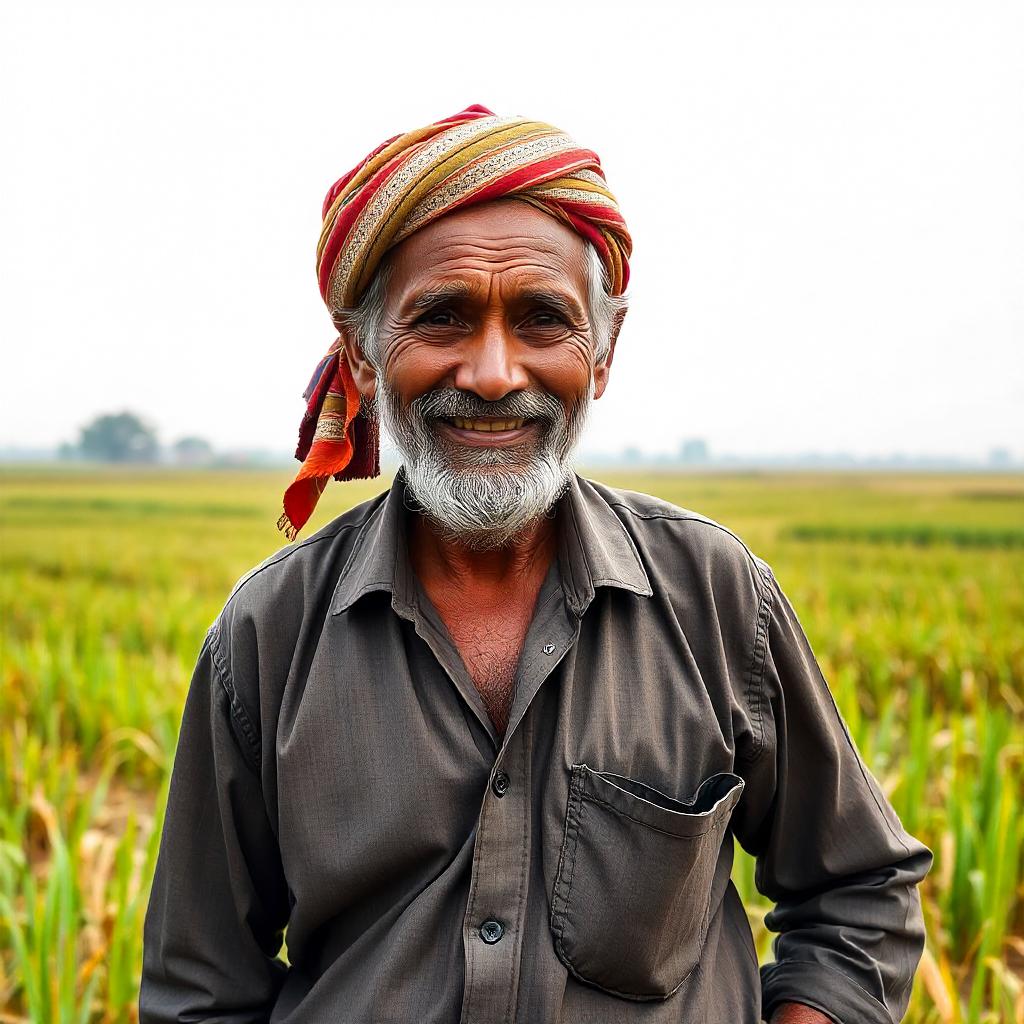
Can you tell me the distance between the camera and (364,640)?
161 cm

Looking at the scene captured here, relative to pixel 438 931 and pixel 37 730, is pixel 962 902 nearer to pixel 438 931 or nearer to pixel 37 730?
pixel 438 931

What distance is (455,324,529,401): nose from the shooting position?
1618 millimetres

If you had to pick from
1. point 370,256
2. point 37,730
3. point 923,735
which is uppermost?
point 370,256

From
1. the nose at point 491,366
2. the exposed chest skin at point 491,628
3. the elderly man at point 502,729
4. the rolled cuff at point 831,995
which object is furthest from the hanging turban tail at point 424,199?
the rolled cuff at point 831,995

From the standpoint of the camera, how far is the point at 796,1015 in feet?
5.49

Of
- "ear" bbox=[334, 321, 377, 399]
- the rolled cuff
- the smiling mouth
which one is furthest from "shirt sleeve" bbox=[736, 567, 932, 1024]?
"ear" bbox=[334, 321, 377, 399]

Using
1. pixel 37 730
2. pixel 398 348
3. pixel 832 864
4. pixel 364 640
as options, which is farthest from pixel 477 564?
pixel 37 730

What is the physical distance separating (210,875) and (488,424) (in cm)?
94

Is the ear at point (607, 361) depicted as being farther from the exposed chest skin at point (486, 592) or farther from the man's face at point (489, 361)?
the exposed chest skin at point (486, 592)

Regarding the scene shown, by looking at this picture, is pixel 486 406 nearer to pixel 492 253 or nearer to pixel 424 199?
pixel 492 253

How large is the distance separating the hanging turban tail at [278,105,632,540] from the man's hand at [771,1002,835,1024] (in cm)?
129

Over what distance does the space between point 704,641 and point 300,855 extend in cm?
76

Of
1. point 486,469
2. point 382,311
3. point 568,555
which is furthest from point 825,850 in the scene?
point 382,311

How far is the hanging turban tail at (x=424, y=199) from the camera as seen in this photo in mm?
1666
